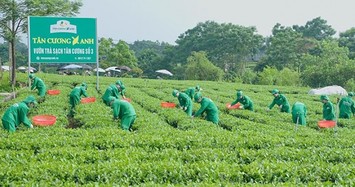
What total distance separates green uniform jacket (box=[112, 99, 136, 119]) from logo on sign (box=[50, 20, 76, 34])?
11347 millimetres

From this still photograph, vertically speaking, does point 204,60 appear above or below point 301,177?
above

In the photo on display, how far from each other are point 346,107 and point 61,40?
16.0m

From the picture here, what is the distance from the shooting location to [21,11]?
104ft

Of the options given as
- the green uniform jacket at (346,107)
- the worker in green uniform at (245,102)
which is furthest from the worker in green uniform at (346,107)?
the worker in green uniform at (245,102)

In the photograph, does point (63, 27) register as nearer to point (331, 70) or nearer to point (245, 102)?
point (245, 102)

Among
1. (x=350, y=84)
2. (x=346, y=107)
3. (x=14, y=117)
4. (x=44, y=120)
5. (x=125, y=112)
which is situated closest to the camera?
(x=14, y=117)

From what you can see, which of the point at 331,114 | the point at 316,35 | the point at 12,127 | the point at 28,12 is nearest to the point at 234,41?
the point at 316,35

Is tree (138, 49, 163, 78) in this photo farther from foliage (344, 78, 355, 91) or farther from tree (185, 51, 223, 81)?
foliage (344, 78, 355, 91)

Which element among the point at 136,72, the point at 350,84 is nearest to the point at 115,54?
the point at 136,72

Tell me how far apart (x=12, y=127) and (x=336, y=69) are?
127ft

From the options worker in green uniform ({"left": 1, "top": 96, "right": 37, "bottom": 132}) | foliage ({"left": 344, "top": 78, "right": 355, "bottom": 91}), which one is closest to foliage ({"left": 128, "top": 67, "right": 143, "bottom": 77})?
foliage ({"left": 344, "top": 78, "right": 355, "bottom": 91})

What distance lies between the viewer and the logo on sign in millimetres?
23531

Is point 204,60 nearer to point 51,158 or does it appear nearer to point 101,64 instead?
point 101,64

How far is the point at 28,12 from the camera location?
105ft
